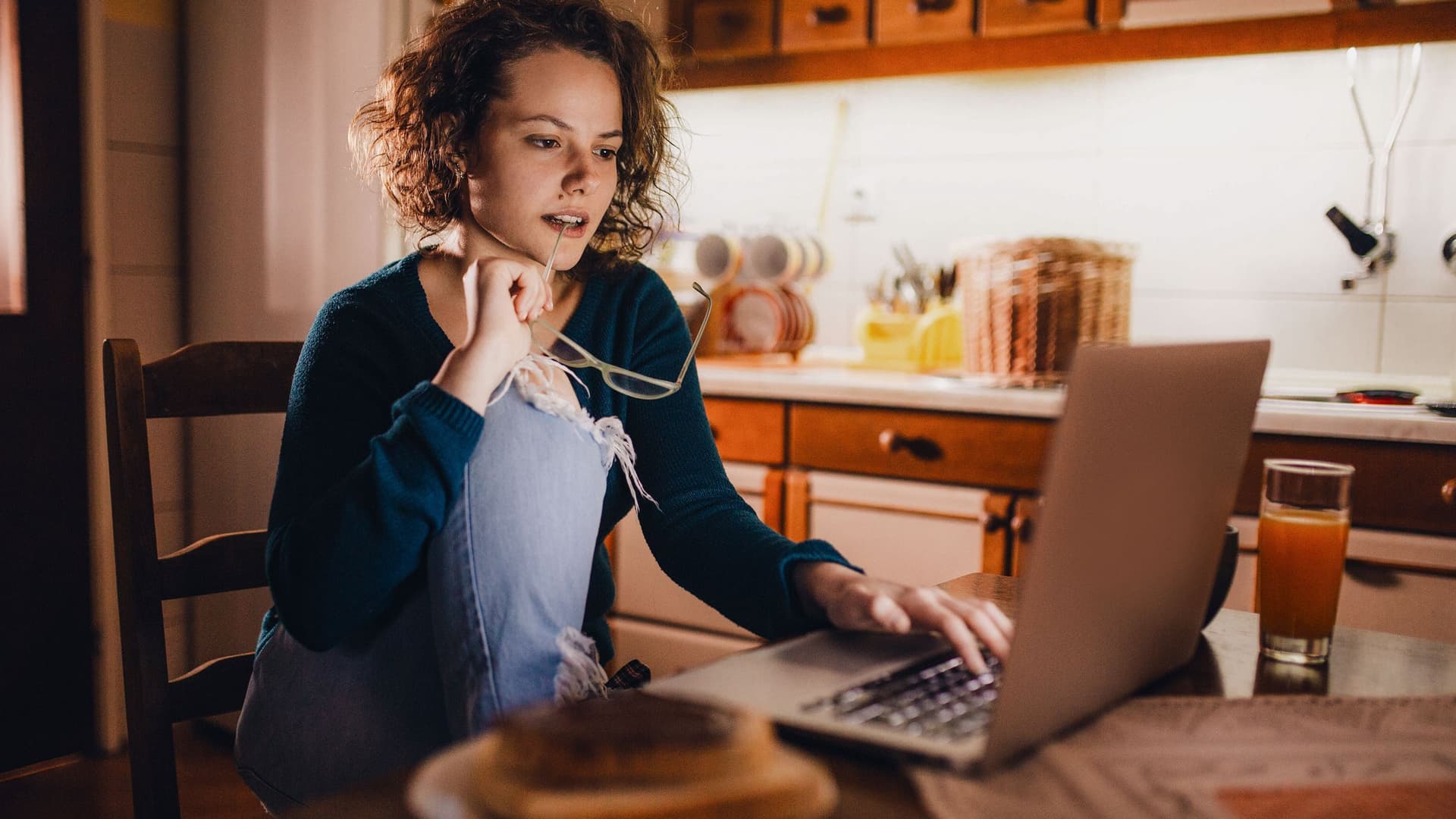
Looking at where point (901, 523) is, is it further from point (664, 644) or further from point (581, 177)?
point (581, 177)

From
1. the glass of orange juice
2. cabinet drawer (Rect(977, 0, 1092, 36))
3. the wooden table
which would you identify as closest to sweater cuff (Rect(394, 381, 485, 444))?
the wooden table

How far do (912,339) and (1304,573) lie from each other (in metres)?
1.63

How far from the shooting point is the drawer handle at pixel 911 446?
2076 mm

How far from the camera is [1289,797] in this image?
0.57m

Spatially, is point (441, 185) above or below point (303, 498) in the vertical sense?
above

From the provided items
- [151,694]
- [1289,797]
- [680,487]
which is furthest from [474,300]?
[1289,797]

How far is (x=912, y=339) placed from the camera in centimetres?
246

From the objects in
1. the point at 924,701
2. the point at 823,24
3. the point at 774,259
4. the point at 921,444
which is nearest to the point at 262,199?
the point at 774,259

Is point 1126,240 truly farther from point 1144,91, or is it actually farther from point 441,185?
point 441,185

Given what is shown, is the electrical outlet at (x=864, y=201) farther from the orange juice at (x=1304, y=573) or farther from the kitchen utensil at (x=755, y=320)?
the orange juice at (x=1304, y=573)

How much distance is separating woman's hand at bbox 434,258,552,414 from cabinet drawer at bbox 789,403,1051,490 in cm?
113

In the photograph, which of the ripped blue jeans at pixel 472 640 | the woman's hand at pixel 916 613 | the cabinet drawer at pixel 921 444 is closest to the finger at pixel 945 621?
the woman's hand at pixel 916 613

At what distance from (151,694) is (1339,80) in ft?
7.28

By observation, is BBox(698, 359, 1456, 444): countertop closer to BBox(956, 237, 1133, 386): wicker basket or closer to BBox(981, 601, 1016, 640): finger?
BBox(956, 237, 1133, 386): wicker basket
